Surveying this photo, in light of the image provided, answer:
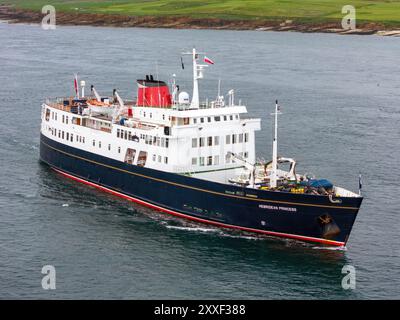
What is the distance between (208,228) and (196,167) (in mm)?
5032

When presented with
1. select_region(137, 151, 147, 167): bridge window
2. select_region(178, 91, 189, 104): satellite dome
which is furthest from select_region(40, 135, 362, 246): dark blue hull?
select_region(178, 91, 189, 104): satellite dome

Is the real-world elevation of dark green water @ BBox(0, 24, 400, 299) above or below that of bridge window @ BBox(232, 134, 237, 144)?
below

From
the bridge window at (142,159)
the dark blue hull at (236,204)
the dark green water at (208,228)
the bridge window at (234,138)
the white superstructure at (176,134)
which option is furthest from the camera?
the bridge window at (142,159)

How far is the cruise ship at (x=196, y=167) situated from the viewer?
52188mm

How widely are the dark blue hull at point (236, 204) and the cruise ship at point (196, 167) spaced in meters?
0.07

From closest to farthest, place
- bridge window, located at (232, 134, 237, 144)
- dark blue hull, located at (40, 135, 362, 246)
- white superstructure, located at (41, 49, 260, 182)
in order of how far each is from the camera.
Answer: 1. dark blue hull, located at (40, 135, 362, 246)
2. white superstructure, located at (41, 49, 260, 182)
3. bridge window, located at (232, 134, 237, 144)

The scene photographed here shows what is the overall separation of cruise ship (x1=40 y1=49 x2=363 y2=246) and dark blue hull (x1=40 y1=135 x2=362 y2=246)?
0.07 meters

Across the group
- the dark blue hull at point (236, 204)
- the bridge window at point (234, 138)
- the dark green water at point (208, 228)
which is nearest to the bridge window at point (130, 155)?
the dark blue hull at point (236, 204)

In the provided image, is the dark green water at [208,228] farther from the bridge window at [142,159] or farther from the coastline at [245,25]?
the coastline at [245,25]

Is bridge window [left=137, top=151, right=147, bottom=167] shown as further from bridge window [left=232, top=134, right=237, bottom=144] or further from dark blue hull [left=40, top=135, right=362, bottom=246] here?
bridge window [left=232, top=134, right=237, bottom=144]

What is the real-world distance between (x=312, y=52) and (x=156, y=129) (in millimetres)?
97741

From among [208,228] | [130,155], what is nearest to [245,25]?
[130,155]

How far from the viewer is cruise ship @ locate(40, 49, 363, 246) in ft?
171
